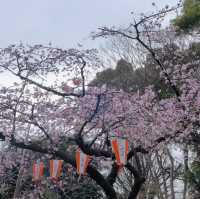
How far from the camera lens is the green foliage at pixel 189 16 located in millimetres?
9477

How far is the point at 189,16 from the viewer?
9633mm

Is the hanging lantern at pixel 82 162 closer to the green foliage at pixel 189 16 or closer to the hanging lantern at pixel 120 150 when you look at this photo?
the hanging lantern at pixel 120 150

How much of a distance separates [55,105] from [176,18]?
4407 mm

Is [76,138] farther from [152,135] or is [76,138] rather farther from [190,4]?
[190,4]

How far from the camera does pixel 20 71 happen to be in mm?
6996

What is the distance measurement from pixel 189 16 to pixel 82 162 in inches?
191

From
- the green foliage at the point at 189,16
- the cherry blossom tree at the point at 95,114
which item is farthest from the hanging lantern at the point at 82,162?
the green foliage at the point at 189,16

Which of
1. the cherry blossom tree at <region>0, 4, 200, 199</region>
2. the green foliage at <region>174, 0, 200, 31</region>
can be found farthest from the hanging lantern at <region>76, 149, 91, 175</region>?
the green foliage at <region>174, 0, 200, 31</region>

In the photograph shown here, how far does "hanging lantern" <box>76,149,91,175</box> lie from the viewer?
677 centimetres

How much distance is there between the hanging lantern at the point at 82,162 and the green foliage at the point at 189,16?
184 inches

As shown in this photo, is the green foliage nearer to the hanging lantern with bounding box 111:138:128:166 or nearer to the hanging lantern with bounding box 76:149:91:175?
the hanging lantern with bounding box 111:138:128:166

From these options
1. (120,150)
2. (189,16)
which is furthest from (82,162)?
(189,16)

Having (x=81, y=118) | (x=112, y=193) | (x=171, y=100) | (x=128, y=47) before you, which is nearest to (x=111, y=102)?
(x=81, y=118)

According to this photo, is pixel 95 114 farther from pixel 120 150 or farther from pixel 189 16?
pixel 189 16
